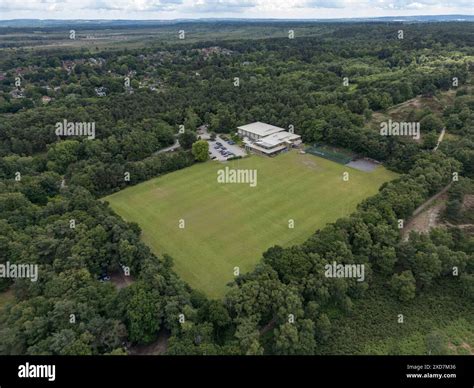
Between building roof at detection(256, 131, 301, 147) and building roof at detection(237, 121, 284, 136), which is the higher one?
building roof at detection(237, 121, 284, 136)

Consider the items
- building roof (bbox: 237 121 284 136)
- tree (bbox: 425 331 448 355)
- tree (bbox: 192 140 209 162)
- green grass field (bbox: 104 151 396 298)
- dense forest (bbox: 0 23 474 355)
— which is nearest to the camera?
tree (bbox: 425 331 448 355)

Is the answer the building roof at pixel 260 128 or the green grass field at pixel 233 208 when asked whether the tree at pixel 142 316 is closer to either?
the green grass field at pixel 233 208

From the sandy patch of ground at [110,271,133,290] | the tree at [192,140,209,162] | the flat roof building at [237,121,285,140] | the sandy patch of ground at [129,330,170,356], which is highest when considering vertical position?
the flat roof building at [237,121,285,140]

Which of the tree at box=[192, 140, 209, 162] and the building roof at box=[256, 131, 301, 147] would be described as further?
the building roof at box=[256, 131, 301, 147]

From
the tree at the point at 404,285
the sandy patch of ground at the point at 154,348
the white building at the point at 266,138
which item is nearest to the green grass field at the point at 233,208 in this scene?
the white building at the point at 266,138

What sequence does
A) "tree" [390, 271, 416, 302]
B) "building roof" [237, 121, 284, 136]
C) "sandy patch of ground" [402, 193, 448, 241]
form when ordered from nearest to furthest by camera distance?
"tree" [390, 271, 416, 302]
"sandy patch of ground" [402, 193, 448, 241]
"building roof" [237, 121, 284, 136]

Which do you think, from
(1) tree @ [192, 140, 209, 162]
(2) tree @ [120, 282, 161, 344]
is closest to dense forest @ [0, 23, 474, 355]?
(2) tree @ [120, 282, 161, 344]

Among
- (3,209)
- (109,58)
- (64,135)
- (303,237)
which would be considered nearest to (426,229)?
(303,237)

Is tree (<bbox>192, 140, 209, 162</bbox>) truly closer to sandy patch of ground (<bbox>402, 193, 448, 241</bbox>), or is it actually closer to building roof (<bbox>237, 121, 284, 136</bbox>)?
building roof (<bbox>237, 121, 284, 136</bbox>)
